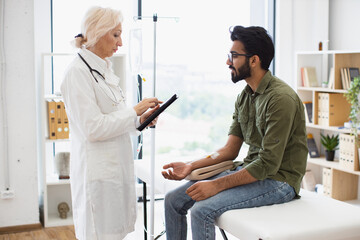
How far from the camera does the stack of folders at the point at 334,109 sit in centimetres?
415

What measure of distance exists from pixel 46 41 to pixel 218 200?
238 cm

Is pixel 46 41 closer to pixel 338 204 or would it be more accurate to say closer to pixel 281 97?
pixel 281 97

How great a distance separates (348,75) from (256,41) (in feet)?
6.52

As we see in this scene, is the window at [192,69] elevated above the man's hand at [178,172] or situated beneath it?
elevated above

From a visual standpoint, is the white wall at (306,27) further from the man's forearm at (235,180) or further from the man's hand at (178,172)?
the man's forearm at (235,180)


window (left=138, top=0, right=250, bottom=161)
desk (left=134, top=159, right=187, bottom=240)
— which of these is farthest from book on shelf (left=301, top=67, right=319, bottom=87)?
desk (left=134, top=159, right=187, bottom=240)

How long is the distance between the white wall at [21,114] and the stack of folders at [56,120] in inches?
5.0

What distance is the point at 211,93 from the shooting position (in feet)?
16.4

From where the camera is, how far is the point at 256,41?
7.48 ft

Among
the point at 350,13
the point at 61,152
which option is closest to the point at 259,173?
the point at 61,152

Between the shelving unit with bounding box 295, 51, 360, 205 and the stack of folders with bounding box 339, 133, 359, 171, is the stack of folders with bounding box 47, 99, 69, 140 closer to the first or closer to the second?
the shelving unit with bounding box 295, 51, 360, 205

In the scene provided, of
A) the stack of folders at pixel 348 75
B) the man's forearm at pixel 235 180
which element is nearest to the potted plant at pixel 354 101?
the stack of folders at pixel 348 75

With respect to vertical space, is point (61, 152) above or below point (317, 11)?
below

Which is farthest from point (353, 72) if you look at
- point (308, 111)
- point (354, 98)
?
point (308, 111)
